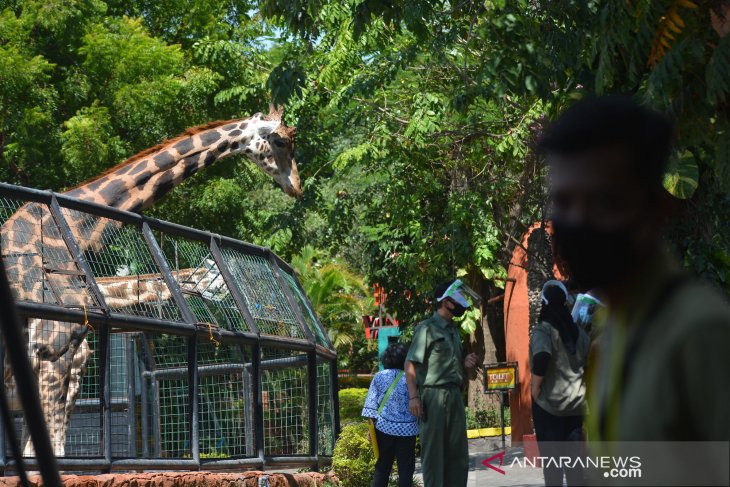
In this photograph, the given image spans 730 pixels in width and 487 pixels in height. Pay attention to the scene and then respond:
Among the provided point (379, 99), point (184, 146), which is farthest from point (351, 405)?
point (184, 146)

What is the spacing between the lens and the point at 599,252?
71.0 inches

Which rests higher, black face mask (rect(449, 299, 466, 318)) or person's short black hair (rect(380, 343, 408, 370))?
black face mask (rect(449, 299, 466, 318))

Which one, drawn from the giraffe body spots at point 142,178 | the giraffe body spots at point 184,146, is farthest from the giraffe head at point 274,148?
the giraffe body spots at point 142,178

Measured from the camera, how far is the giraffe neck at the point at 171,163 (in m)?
11.2

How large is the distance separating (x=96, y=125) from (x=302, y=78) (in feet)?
32.3

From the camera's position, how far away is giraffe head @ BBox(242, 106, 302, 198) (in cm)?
1335

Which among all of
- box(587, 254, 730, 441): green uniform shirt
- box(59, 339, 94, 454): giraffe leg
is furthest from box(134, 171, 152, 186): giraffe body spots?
box(587, 254, 730, 441): green uniform shirt

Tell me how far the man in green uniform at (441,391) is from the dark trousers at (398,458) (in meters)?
0.99

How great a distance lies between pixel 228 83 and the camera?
66.4 ft

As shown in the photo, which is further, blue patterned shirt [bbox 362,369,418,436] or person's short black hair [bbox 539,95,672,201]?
blue patterned shirt [bbox 362,369,418,436]

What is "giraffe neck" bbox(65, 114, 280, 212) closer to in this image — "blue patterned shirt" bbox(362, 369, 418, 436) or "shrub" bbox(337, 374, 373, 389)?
"blue patterned shirt" bbox(362, 369, 418, 436)

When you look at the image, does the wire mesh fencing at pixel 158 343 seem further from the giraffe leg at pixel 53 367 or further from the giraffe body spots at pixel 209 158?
the giraffe body spots at pixel 209 158

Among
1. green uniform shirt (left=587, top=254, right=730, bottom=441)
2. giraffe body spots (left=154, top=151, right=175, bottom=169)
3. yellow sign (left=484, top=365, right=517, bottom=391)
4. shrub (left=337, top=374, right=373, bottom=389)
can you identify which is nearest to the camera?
green uniform shirt (left=587, top=254, right=730, bottom=441)

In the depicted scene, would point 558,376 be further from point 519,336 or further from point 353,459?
point 519,336
